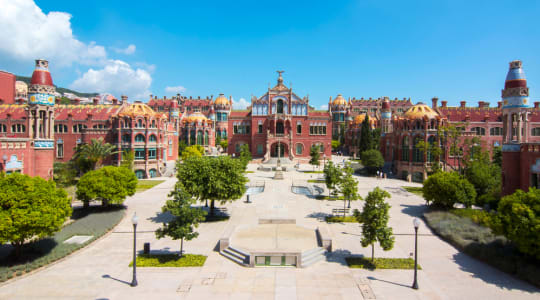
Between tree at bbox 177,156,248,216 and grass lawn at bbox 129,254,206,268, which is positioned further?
tree at bbox 177,156,248,216

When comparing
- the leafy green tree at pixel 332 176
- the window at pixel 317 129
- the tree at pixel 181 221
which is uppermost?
the window at pixel 317 129

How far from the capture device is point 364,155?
4988 centimetres

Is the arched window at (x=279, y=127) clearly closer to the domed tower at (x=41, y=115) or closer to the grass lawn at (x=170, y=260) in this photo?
the domed tower at (x=41, y=115)

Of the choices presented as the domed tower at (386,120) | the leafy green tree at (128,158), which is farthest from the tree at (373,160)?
the leafy green tree at (128,158)

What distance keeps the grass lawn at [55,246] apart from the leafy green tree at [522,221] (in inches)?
970

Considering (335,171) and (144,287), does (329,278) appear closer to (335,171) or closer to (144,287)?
(144,287)

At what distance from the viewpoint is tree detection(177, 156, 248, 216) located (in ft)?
75.9

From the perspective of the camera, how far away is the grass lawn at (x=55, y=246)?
15.5 meters

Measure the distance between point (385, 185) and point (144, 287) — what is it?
35.8 meters

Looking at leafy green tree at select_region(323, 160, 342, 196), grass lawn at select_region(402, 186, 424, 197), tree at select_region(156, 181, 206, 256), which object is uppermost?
leafy green tree at select_region(323, 160, 342, 196)

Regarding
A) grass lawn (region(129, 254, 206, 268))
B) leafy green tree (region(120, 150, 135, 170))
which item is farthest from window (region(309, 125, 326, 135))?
grass lawn (region(129, 254, 206, 268))

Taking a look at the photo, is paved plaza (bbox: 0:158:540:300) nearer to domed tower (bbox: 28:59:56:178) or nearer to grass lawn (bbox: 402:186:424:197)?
domed tower (bbox: 28:59:56:178)

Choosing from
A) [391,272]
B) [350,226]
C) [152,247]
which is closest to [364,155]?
[350,226]

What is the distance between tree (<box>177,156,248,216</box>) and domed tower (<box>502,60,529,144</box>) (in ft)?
77.9
